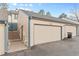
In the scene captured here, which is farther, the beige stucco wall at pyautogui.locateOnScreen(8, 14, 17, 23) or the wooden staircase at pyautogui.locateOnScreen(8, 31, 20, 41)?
the wooden staircase at pyautogui.locateOnScreen(8, 31, 20, 41)

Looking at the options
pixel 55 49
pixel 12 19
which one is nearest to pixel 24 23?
pixel 12 19

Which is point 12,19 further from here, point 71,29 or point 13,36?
point 71,29

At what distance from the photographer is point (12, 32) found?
668cm

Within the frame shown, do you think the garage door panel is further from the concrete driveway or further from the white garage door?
the white garage door

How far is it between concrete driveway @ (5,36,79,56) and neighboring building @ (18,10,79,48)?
0.82 ft

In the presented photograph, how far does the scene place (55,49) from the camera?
7172mm

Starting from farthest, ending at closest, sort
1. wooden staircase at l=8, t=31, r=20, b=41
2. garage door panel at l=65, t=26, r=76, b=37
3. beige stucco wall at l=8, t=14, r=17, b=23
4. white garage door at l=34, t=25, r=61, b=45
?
garage door panel at l=65, t=26, r=76, b=37
white garage door at l=34, t=25, r=61, b=45
wooden staircase at l=8, t=31, r=20, b=41
beige stucco wall at l=8, t=14, r=17, b=23

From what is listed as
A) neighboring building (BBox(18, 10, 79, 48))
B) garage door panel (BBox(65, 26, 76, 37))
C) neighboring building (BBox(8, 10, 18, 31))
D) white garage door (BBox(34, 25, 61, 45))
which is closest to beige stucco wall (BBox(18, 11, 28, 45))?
neighboring building (BBox(18, 10, 79, 48))

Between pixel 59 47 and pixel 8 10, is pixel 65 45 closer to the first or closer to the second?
pixel 59 47

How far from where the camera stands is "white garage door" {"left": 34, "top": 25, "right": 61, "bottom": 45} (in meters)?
7.35

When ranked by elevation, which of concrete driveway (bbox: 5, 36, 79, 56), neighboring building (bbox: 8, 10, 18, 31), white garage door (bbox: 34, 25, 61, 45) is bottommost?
concrete driveway (bbox: 5, 36, 79, 56)

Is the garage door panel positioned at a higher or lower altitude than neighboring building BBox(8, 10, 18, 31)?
lower

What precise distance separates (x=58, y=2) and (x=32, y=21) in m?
1.28

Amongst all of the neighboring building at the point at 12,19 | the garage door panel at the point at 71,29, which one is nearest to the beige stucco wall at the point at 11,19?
the neighboring building at the point at 12,19
